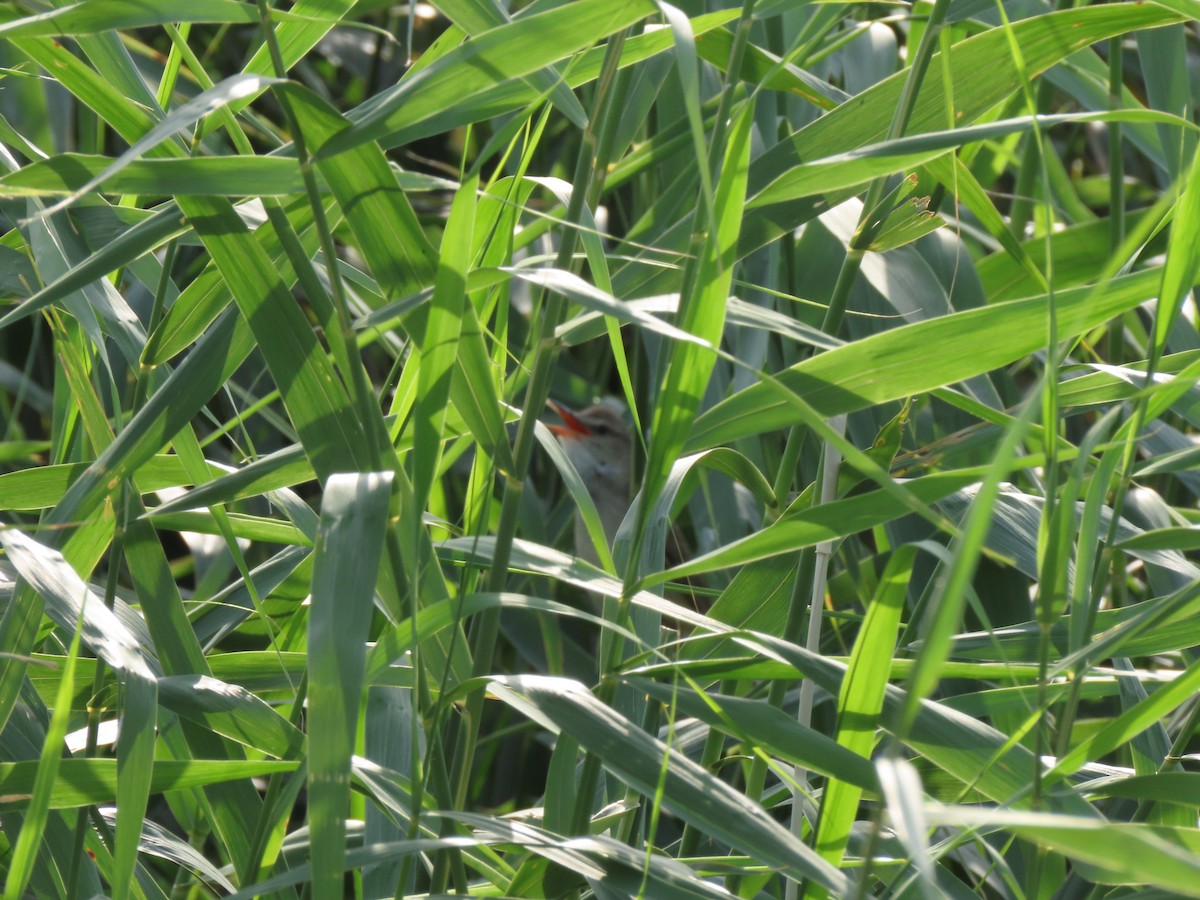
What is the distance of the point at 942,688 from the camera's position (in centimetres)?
98

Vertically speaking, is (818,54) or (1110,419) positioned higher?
(818,54)

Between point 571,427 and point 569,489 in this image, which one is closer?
point 569,489

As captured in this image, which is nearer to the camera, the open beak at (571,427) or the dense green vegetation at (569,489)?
the dense green vegetation at (569,489)

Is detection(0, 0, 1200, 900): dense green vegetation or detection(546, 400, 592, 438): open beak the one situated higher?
detection(0, 0, 1200, 900): dense green vegetation

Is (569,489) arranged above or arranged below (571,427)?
above

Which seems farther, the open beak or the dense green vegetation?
the open beak

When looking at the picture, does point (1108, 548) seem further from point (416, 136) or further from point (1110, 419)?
point (416, 136)

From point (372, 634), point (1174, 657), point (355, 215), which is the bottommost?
point (1174, 657)

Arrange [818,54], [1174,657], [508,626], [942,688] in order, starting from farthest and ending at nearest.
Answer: [508,626], [1174,657], [942,688], [818,54]

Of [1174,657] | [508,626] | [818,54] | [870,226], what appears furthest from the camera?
[508,626]

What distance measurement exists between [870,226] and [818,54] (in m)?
0.20

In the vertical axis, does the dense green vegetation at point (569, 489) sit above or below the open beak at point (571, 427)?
above

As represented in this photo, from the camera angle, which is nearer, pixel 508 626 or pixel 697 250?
pixel 697 250

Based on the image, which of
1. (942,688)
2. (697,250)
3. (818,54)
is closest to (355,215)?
(697,250)
